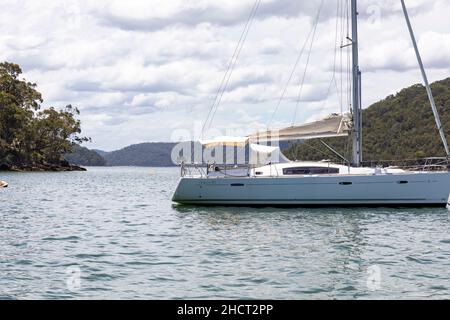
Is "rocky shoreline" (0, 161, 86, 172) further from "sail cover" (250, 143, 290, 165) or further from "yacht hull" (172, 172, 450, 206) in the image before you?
"yacht hull" (172, 172, 450, 206)

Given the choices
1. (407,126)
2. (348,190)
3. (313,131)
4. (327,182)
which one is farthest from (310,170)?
(407,126)

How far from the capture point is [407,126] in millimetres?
107312

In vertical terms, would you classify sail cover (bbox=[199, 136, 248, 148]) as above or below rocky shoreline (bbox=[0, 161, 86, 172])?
above

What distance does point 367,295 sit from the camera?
11.6 meters

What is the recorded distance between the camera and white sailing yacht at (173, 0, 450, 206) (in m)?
29.1

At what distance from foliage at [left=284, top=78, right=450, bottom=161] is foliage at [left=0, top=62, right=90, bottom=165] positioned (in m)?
60.1

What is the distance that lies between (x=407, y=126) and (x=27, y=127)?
7115cm

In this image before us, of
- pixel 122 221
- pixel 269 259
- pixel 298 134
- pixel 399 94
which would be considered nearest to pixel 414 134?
pixel 399 94

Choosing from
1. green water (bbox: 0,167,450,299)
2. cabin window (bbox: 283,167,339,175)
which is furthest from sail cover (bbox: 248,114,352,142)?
green water (bbox: 0,167,450,299)

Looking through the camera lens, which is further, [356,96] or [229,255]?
[356,96]

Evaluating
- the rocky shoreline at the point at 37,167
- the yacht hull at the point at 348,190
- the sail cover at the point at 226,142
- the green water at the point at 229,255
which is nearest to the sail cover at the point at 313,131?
the sail cover at the point at 226,142

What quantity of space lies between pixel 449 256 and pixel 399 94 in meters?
110

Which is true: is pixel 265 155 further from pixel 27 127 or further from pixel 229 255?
pixel 27 127
